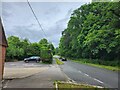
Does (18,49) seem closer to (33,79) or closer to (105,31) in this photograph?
(105,31)

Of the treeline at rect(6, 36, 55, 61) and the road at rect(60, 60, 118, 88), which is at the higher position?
the treeline at rect(6, 36, 55, 61)

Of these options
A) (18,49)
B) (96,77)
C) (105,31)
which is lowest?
(96,77)

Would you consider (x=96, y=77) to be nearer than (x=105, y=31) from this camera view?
Yes

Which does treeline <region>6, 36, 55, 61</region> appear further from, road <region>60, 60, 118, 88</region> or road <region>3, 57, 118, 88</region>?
road <region>60, 60, 118, 88</region>

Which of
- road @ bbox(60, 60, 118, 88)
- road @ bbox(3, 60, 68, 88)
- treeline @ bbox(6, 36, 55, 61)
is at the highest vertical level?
treeline @ bbox(6, 36, 55, 61)

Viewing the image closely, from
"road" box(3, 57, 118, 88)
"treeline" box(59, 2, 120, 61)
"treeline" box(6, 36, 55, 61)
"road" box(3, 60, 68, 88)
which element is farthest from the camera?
"treeline" box(6, 36, 55, 61)

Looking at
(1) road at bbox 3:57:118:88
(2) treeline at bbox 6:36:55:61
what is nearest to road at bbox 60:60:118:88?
(1) road at bbox 3:57:118:88

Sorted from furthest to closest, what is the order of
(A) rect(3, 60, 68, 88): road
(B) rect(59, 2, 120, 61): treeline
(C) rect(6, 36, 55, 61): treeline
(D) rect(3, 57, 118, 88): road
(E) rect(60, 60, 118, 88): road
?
(C) rect(6, 36, 55, 61): treeline → (B) rect(59, 2, 120, 61): treeline → (E) rect(60, 60, 118, 88): road → (D) rect(3, 57, 118, 88): road → (A) rect(3, 60, 68, 88): road

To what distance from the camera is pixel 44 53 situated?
51.2 meters

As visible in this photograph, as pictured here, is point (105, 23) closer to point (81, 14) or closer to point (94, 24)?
point (94, 24)

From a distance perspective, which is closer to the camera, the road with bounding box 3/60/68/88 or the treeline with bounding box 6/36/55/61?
the road with bounding box 3/60/68/88

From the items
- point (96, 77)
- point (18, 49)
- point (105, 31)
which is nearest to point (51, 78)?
point (96, 77)

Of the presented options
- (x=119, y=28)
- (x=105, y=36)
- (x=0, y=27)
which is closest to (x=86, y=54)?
(x=105, y=36)

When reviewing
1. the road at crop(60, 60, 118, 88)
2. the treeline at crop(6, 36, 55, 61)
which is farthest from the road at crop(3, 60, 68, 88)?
the treeline at crop(6, 36, 55, 61)
